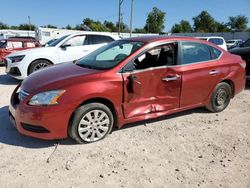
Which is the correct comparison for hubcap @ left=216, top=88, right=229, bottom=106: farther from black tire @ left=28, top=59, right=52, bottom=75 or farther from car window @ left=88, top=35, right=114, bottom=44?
black tire @ left=28, top=59, right=52, bottom=75

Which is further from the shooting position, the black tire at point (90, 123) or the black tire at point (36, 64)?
the black tire at point (36, 64)

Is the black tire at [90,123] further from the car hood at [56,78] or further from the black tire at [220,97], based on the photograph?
the black tire at [220,97]

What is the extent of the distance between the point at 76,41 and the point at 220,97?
5184 mm

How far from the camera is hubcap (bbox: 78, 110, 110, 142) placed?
145 inches

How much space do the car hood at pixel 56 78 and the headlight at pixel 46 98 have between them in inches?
3.1

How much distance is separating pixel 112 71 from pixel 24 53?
507cm

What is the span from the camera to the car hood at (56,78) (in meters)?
3.58

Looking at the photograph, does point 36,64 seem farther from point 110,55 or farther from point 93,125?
point 93,125

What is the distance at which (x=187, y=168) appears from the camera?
320cm

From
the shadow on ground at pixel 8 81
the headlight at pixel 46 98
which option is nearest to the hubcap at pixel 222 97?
the headlight at pixel 46 98

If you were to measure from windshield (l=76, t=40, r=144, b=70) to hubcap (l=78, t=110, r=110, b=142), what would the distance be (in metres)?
0.75

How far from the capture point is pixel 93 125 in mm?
3773

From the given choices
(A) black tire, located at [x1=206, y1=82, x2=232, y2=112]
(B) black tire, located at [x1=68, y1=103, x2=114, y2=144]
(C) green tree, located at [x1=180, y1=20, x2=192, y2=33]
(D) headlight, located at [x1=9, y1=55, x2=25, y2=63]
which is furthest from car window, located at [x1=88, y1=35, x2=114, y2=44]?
(C) green tree, located at [x1=180, y1=20, x2=192, y2=33]

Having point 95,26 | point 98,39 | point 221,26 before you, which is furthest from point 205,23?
point 98,39
